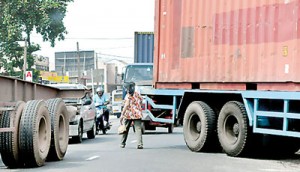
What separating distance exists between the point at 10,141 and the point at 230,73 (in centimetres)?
521

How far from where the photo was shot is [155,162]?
12.3 metres

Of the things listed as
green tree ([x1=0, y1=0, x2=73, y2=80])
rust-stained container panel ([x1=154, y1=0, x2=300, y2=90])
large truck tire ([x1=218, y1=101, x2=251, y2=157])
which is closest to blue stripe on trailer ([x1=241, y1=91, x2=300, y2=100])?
rust-stained container panel ([x1=154, y1=0, x2=300, y2=90])

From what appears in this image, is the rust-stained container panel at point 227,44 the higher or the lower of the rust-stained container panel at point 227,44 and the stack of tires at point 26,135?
the higher

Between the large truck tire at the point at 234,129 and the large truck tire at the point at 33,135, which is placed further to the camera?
the large truck tire at the point at 234,129

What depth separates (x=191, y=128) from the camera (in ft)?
50.9

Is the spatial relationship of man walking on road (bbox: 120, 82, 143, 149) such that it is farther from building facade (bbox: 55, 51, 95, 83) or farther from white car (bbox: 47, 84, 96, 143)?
building facade (bbox: 55, 51, 95, 83)

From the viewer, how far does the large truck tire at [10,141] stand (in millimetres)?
10711

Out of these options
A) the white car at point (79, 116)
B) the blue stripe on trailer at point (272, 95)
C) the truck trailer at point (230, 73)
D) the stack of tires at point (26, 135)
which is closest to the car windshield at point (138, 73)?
the white car at point (79, 116)

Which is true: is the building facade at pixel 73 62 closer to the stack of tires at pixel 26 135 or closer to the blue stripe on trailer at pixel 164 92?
the blue stripe on trailer at pixel 164 92

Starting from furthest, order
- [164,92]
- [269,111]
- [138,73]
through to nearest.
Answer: [138,73] < [164,92] < [269,111]

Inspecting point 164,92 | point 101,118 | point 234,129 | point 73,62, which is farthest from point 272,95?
point 73,62

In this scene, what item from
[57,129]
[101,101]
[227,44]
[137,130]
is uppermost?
[227,44]

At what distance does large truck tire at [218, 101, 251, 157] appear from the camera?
13203 millimetres

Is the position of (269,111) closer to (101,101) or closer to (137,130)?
(137,130)
